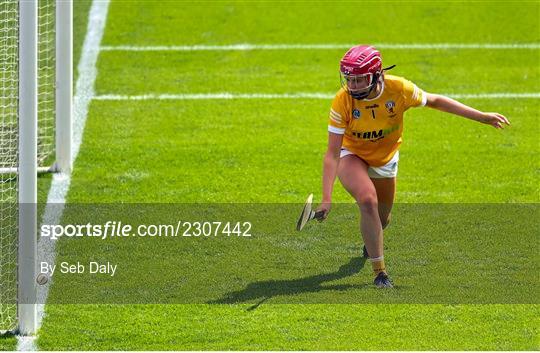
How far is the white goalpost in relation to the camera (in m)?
8.49

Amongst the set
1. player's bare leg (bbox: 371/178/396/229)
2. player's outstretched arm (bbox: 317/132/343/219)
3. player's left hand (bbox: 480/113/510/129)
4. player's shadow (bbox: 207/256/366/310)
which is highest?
player's left hand (bbox: 480/113/510/129)

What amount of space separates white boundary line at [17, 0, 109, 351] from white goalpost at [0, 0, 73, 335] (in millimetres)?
218

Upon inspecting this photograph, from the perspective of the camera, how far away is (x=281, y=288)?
31.1 ft

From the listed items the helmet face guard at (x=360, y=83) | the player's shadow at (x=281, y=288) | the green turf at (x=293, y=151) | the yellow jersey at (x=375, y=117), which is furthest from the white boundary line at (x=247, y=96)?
the helmet face guard at (x=360, y=83)

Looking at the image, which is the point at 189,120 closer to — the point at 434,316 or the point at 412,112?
the point at 412,112

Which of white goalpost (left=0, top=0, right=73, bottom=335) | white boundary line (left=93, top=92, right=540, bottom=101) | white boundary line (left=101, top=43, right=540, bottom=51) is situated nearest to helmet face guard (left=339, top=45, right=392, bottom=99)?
white goalpost (left=0, top=0, right=73, bottom=335)

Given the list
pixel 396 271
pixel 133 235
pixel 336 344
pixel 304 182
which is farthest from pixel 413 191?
pixel 336 344

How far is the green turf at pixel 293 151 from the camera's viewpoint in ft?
28.3

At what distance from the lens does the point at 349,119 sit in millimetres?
9414

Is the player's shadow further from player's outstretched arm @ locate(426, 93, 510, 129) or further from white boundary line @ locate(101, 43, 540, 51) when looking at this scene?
white boundary line @ locate(101, 43, 540, 51)

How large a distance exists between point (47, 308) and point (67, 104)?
143 inches

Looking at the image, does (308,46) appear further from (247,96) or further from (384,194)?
(384,194)

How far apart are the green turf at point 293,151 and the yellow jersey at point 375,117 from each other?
1.05 m

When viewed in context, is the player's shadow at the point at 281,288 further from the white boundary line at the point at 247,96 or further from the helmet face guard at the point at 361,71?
the white boundary line at the point at 247,96
